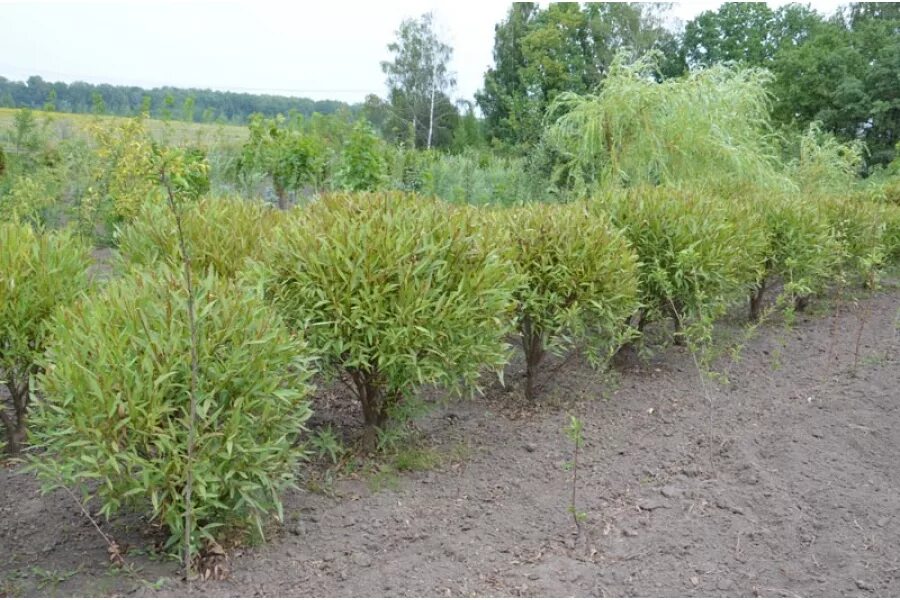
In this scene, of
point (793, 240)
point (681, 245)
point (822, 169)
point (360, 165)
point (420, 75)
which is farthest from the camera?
point (420, 75)

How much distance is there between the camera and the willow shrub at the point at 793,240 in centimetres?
596

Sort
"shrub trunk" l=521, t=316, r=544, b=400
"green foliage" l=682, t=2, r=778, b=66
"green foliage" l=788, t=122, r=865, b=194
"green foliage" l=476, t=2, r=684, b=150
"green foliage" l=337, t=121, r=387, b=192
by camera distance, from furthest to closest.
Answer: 1. "green foliage" l=682, t=2, r=778, b=66
2. "green foliage" l=476, t=2, r=684, b=150
3. "green foliage" l=788, t=122, r=865, b=194
4. "green foliage" l=337, t=121, r=387, b=192
5. "shrub trunk" l=521, t=316, r=544, b=400

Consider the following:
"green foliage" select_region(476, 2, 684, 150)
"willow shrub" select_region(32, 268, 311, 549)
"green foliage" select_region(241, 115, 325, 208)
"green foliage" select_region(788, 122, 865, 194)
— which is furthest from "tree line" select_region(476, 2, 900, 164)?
"willow shrub" select_region(32, 268, 311, 549)

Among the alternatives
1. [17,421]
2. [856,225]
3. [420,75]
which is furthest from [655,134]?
[420,75]

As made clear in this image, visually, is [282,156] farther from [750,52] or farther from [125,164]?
[750,52]

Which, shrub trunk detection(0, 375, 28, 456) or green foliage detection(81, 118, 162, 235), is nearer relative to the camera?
shrub trunk detection(0, 375, 28, 456)

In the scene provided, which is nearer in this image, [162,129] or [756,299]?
[756,299]

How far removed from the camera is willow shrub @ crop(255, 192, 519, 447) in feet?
10.6

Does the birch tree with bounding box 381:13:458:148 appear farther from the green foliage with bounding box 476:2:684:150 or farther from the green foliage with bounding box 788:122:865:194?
the green foliage with bounding box 788:122:865:194

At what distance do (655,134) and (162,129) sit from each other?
759cm

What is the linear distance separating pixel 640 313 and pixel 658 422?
1335 millimetres

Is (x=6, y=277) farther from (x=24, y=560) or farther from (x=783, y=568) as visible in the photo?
(x=783, y=568)

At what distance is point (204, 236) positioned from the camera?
4.28 m

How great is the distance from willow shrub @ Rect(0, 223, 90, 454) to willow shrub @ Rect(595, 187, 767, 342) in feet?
10.6
